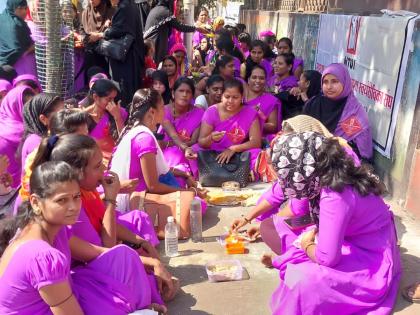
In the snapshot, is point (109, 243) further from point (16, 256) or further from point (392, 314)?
point (392, 314)

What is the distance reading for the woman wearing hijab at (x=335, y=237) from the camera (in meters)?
2.30

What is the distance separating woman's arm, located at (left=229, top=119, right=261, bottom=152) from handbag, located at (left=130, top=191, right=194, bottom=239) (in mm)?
1293

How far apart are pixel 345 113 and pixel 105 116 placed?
234 cm

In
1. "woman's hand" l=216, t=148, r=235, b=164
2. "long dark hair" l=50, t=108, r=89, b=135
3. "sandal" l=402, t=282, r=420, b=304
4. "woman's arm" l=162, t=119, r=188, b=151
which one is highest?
"long dark hair" l=50, t=108, r=89, b=135

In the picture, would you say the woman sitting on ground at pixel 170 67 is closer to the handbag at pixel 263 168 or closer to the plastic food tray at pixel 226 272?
the handbag at pixel 263 168

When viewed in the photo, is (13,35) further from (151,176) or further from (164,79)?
(151,176)

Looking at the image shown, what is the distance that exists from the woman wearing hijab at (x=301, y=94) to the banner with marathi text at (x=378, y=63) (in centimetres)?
41

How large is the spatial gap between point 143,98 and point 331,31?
3490 millimetres

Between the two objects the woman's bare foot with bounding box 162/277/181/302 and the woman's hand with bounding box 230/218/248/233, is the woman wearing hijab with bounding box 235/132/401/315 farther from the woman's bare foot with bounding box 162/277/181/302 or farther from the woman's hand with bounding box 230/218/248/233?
the woman's hand with bounding box 230/218/248/233

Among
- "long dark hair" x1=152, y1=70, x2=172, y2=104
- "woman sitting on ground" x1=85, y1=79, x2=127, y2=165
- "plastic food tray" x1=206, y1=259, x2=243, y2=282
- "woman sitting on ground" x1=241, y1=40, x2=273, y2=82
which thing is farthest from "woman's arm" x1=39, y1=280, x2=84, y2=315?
"woman sitting on ground" x1=241, y1=40, x2=273, y2=82

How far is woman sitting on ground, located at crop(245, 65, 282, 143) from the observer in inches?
209

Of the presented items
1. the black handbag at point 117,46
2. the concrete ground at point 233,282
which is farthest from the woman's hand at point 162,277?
the black handbag at point 117,46

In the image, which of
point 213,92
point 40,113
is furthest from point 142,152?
point 213,92

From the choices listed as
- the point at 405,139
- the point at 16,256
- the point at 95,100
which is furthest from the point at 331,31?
the point at 16,256
